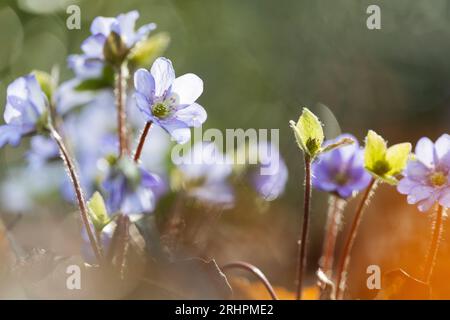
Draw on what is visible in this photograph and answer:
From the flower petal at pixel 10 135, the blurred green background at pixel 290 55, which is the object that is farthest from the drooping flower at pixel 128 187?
the blurred green background at pixel 290 55

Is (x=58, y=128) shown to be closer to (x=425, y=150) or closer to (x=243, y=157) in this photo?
(x=243, y=157)

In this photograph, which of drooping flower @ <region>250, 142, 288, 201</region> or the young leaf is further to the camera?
drooping flower @ <region>250, 142, 288, 201</region>

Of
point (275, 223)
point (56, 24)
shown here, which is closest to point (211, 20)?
point (56, 24)

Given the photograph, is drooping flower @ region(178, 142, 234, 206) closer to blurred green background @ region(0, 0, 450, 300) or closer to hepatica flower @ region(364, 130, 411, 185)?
hepatica flower @ region(364, 130, 411, 185)

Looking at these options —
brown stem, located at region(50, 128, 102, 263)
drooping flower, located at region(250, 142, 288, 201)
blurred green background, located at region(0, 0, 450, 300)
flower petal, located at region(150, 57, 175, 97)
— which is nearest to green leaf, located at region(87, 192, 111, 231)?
brown stem, located at region(50, 128, 102, 263)

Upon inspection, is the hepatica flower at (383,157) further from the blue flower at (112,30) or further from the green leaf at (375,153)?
the blue flower at (112,30)

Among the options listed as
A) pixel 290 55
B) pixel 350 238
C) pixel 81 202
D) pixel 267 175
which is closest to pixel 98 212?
pixel 81 202
